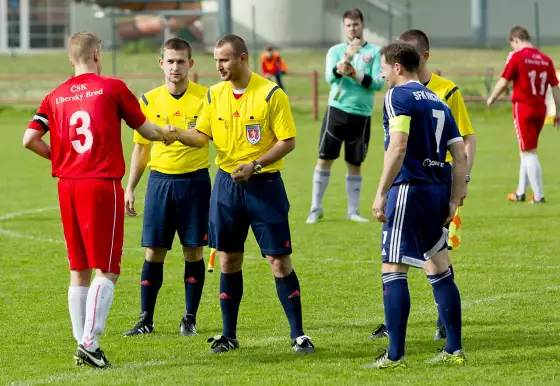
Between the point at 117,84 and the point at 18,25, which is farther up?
the point at 18,25

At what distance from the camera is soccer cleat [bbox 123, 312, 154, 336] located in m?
8.77

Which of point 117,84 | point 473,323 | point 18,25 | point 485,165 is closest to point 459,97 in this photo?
point 473,323

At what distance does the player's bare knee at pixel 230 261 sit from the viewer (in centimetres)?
813

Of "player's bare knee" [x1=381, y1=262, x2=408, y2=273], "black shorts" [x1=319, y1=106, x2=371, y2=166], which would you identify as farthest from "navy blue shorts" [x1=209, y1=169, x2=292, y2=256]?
"black shorts" [x1=319, y1=106, x2=371, y2=166]

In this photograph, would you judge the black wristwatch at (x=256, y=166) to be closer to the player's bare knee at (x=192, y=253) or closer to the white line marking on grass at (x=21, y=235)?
the player's bare knee at (x=192, y=253)

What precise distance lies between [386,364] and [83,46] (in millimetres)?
2730

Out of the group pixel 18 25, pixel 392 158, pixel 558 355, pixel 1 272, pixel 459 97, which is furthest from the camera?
pixel 18 25

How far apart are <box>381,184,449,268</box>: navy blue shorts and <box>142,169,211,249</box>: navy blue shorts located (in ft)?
6.41

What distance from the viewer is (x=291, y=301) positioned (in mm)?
8047

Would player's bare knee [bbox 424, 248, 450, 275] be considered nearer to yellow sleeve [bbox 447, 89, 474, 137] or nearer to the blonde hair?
yellow sleeve [bbox 447, 89, 474, 137]

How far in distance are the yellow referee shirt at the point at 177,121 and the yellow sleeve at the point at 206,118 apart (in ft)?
2.21

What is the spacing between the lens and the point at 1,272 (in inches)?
459

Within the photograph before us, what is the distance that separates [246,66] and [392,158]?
4.57 ft

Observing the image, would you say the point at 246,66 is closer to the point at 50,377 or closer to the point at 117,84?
the point at 117,84
